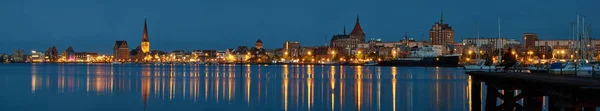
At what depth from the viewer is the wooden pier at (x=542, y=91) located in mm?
14391

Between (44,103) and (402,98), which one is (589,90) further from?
(44,103)

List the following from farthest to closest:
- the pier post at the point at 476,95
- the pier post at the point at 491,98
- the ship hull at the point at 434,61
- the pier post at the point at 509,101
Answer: the ship hull at the point at 434,61
the pier post at the point at 476,95
the pier post at the point at 491,98
the pier post at the point at 509,101

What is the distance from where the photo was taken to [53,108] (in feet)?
114

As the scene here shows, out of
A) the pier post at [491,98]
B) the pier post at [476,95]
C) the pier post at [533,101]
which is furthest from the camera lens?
the pier post at [476,95]

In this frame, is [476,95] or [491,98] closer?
[491,98]

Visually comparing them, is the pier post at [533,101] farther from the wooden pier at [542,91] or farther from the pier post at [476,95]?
the pier post at [476,95]

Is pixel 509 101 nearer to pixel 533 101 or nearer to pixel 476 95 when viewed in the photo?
pixel 476 95

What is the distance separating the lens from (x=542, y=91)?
18.3m

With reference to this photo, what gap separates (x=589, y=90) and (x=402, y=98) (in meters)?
27.0

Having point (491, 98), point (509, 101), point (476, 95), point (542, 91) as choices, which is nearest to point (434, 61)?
point (476, 95)

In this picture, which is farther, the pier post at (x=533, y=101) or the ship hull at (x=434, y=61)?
the ship hull at (x=434, y=61)

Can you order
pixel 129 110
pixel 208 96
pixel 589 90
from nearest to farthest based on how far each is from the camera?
1. pixel 589 90
2. pixel 129 110
3. pixel 208 96

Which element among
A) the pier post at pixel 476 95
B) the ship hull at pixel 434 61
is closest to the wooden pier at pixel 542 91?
the pier post at pixel 476 95

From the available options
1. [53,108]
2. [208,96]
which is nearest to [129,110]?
[53,108]
